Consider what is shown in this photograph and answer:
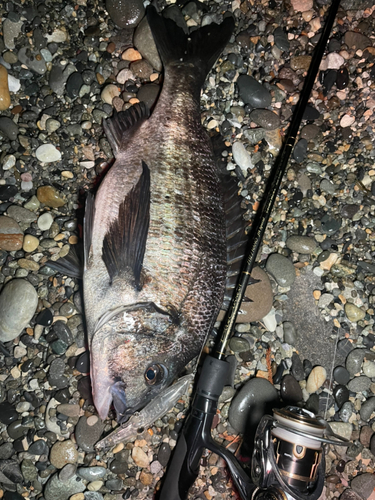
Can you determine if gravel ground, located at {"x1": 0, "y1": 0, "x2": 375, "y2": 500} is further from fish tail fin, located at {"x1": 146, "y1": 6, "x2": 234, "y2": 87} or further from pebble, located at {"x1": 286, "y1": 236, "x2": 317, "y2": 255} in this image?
fish tail fin, located at {"x1": 146, "y1": 6, "x2": 234, "y2": 87}

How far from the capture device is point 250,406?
2.68 m

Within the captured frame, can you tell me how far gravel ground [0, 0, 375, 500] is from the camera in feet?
8.59

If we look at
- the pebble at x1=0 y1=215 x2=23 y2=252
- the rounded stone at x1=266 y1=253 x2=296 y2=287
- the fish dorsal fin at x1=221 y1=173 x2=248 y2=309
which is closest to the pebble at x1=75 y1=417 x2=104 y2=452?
the fish dorsal fin at x1=221 y1=173 x2=248 y2=309

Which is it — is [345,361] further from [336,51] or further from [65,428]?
[336,51]

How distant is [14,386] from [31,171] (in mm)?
1513

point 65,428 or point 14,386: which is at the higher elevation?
point 14,386

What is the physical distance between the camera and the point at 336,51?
121 inches

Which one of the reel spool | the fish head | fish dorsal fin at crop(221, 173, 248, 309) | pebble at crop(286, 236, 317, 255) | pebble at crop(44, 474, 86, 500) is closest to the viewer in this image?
the reel spool

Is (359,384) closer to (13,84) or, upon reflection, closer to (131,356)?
(131,356)

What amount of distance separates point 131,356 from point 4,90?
2.13 m

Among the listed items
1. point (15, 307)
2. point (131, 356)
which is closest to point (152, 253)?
point (131, 356)

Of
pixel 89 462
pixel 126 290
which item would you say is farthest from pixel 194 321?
pixel 89 462

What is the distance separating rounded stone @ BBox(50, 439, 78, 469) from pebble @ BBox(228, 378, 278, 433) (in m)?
1.09

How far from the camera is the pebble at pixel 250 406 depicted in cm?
268
